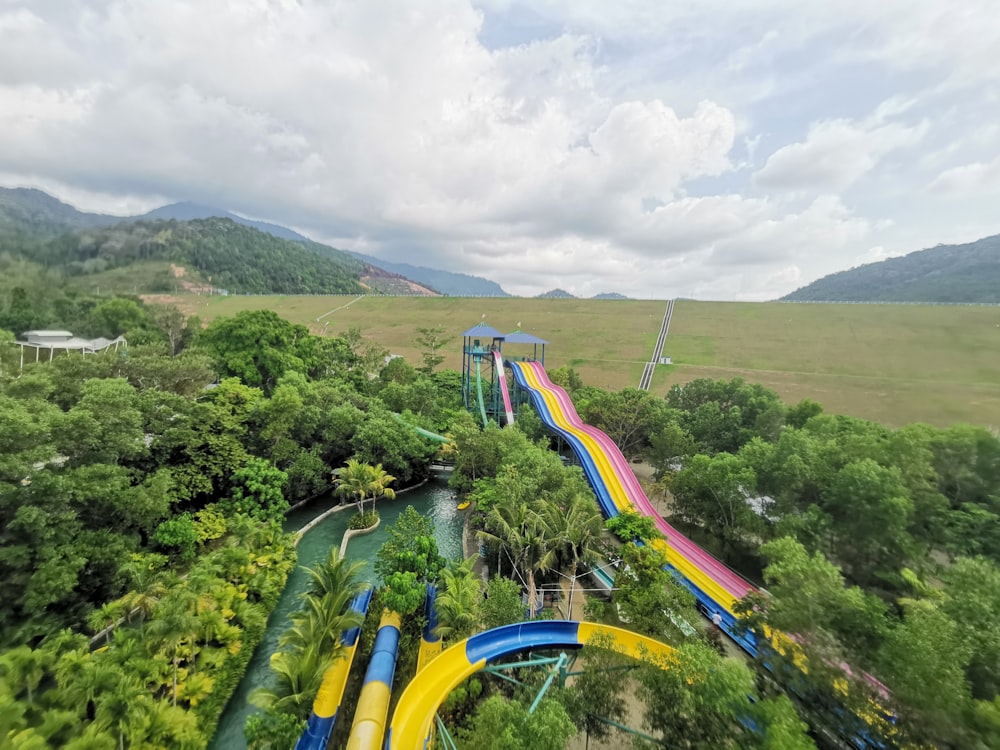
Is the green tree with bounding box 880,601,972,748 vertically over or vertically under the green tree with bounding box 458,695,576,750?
over

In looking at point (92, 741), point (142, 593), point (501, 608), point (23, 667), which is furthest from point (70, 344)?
point (501, 608)

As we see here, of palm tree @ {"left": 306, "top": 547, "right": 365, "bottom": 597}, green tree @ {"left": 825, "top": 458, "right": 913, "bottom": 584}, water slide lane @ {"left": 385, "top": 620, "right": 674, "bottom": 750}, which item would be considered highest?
green tree @ {"left": 825, "top": 458, "right": 913, "bottom": 584}

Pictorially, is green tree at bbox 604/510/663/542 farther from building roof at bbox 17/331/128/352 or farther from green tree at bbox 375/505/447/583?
building roof at bbox 17/331/128/352

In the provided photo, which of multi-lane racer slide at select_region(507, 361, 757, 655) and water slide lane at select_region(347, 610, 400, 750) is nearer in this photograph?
water slide lane at select_region(347, 610, 400, 750)

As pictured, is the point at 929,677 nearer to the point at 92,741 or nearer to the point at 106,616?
the point at 92,741

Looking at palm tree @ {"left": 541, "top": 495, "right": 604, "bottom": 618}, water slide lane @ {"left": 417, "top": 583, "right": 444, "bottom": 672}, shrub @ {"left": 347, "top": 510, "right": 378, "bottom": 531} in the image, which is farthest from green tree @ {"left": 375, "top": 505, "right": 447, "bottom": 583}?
shrub @ {"left": 347, "top": 510, "right": 378, "bottom": 531}

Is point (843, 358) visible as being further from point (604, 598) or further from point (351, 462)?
point (351, 462)

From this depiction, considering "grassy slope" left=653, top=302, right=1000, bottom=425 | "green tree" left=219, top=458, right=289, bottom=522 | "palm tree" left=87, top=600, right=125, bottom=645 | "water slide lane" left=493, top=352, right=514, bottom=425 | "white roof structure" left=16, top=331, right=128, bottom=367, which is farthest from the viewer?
"grassy slope" left=653, top=302, right=1000, bottom=425
